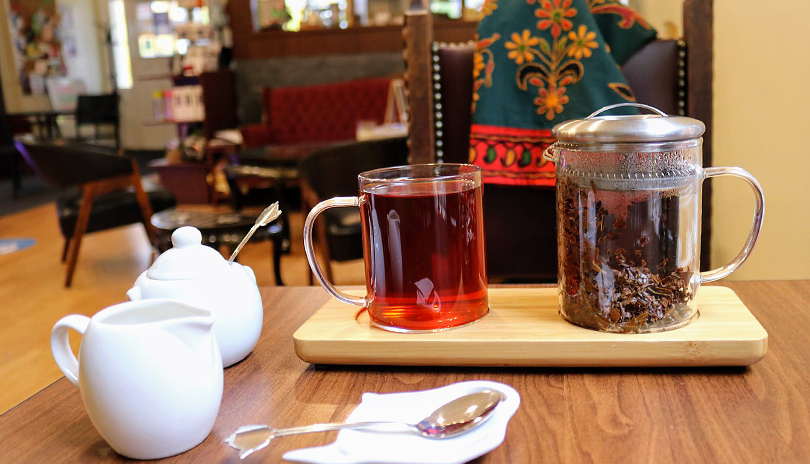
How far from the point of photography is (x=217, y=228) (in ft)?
8.05

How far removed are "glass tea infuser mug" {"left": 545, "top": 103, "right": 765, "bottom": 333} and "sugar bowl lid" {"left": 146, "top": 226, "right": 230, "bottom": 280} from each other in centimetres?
36

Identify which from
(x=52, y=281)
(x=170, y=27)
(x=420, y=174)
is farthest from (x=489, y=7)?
(x=170, y=27)

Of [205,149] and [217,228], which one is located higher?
[205,149]

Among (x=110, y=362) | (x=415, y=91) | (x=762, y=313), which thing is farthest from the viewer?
(x=415, y=91)

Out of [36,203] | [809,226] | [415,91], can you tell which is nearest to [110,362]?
[415,91]

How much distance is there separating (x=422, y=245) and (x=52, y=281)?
349cm

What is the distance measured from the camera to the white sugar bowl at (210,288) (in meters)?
0.67

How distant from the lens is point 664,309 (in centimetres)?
66

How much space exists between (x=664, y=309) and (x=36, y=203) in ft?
22.0

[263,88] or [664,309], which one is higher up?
[263,88]

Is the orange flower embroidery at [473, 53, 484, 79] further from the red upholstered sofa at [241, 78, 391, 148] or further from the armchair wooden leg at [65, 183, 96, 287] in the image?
the red upholstered sofa at [241, 78, 391, 148]

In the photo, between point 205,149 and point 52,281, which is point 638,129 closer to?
point 52,281

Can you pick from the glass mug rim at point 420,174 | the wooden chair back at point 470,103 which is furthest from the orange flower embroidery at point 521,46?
the glass mug rim at point 420,174

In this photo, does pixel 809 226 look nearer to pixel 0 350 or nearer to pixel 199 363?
pixel 199 363
